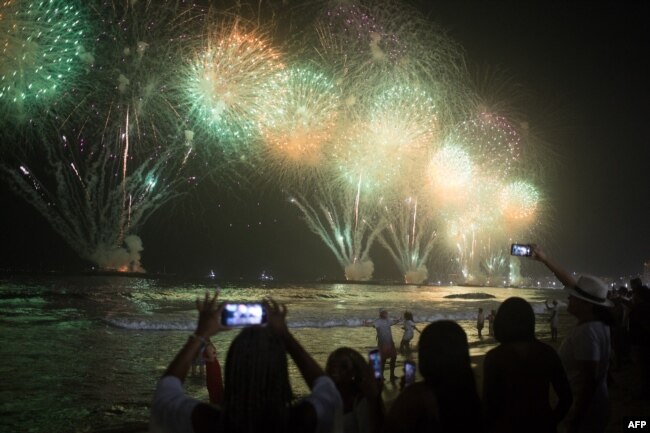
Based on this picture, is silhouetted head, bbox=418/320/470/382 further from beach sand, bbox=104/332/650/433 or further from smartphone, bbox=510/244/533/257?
beach sand, bbox=104/332/650/433

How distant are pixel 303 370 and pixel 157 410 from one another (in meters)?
0.62

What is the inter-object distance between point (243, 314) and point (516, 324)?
1731mm

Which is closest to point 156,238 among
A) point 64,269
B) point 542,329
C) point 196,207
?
point 196,207

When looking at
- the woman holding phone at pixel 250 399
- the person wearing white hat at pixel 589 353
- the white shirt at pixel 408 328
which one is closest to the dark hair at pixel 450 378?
the woman holding phone at pixel 250 399

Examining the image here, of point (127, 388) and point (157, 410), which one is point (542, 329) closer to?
point (127, 388)

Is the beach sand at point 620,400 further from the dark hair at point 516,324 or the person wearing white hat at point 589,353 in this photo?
the dark hair at point 516,324

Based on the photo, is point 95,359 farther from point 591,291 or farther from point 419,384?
point 419,384

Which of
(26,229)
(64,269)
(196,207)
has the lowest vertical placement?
(64,269)

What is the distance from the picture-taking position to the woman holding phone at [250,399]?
2.03 meters

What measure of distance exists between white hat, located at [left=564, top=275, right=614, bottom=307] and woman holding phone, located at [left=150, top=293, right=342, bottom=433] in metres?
2.35

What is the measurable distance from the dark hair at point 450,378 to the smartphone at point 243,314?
0.84 meters

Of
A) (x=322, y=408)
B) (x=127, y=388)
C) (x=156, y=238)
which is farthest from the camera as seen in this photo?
(x=156, y=238)

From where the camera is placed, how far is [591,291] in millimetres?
3812

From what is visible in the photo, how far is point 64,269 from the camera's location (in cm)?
10375
